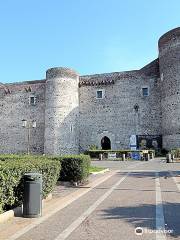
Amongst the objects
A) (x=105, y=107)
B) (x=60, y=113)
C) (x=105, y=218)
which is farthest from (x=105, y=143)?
→ (x=105, y=218)

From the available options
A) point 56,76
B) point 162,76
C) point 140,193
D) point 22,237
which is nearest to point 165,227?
point 22,237

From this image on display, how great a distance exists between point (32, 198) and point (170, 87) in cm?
3150

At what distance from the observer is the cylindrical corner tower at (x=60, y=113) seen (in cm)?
4000

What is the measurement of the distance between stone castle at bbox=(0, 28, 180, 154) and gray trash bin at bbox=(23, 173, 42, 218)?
100 feet

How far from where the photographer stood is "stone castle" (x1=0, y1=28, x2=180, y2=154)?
38.1 m

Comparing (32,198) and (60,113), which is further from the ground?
(60,113)

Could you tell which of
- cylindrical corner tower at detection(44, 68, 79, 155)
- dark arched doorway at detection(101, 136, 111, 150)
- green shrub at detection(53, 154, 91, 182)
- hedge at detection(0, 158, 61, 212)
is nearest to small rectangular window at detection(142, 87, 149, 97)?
dark arched doorway at detection(101, 136, 111, 150)

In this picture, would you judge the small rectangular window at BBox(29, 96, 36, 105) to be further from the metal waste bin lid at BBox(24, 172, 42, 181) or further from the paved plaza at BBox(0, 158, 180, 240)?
the metal waste bin lid at BBox(24, 172, 42, 181)

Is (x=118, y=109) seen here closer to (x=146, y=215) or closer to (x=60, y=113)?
(x=60, y=113)

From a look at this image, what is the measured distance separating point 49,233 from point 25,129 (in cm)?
4051

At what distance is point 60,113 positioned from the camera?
132 feet

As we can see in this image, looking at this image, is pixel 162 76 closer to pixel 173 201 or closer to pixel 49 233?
pixel 173 201

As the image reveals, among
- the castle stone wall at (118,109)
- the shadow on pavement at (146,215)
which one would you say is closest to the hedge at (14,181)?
the shadow on pavement at (146,215)

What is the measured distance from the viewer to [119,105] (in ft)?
138
